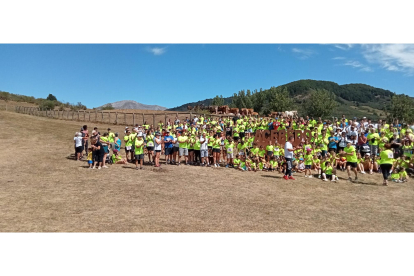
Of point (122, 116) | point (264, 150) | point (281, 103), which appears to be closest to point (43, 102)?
point (122, 116)

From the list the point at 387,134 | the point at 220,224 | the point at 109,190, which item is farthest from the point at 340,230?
the point at 387,134

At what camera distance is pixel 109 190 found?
9586mm

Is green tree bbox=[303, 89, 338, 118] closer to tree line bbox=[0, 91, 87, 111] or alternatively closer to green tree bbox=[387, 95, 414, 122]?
green tree bbox=[387, 95, 414, 122]

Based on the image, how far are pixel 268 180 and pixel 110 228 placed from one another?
7.39 meters

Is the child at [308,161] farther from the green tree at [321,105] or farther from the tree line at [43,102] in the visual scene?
the tree line at [43,102]

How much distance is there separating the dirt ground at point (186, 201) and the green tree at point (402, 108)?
142ft

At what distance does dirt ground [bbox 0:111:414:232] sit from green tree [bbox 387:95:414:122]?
43287 millimetres

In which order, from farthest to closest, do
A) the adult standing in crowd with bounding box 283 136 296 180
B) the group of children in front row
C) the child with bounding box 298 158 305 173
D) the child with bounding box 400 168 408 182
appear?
the child with bounding box 298 158 305 173, the group of children in front row, the child with bounding box 400 168 408 182, the adult standing in crowd with bounding box 283 136 296 180

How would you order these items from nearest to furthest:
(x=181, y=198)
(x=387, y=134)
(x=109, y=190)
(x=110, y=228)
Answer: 1. (x=110, y=228)
2. (x=181, y=198)
3. (x=109, y=190)
4. (x=387, y=134)

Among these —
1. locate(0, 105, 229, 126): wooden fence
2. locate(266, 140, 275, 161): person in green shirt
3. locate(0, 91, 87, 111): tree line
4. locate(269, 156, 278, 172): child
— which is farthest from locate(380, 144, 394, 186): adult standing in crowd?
locate(0, 91, 87, 111): tree line

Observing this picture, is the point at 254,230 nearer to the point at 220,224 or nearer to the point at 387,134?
the point at 220,224

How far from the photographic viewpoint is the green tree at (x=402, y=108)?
156 feet

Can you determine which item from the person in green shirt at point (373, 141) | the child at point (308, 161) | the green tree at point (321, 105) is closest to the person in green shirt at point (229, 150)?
the child at point (308, 161)

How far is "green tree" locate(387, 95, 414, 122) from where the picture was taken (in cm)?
4744
